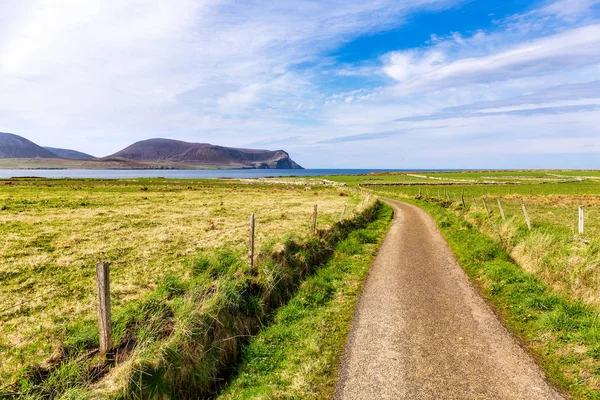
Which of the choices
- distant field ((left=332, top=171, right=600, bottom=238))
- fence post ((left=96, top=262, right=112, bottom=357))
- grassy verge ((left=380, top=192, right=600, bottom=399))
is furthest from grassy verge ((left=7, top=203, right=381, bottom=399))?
distant field ((left=332, top=171, right=600, bottom=238))

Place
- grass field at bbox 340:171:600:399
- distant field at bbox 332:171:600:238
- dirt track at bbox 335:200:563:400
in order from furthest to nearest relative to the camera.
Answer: distant field at bbox 332:171:600:238 < grass field at bbox 340:171:600:399 < dirt track at bbox 335:200:563:400

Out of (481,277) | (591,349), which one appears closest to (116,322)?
(591,349)

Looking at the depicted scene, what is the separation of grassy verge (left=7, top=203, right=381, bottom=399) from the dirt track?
305cm

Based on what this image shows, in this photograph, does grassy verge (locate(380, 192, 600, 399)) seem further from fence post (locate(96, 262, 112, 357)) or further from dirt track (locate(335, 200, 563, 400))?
fence post (locate(96, 262, 112, 357))

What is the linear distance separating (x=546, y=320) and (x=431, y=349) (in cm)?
394

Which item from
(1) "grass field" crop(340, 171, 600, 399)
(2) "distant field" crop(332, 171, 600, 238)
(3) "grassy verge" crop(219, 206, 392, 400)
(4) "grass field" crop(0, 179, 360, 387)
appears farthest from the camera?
(2) "distant field" crop(332, 171, 600, 238)

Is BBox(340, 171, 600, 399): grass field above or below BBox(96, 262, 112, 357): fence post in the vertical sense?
below

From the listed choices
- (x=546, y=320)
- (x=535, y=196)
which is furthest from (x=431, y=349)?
(x=535, y=196)

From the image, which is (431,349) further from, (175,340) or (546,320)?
(175,340)

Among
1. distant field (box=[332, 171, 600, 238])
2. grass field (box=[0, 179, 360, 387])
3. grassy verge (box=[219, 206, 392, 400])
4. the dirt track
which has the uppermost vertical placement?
distant field (box=[332, 171, 600, 238])

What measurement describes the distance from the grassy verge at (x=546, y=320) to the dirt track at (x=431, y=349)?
1.57ft

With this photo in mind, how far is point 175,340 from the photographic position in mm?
7559

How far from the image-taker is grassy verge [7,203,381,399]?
6366 mm

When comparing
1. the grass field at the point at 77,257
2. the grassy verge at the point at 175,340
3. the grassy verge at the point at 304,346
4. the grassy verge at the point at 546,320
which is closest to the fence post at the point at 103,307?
the grassy verge at the point at 175,340
